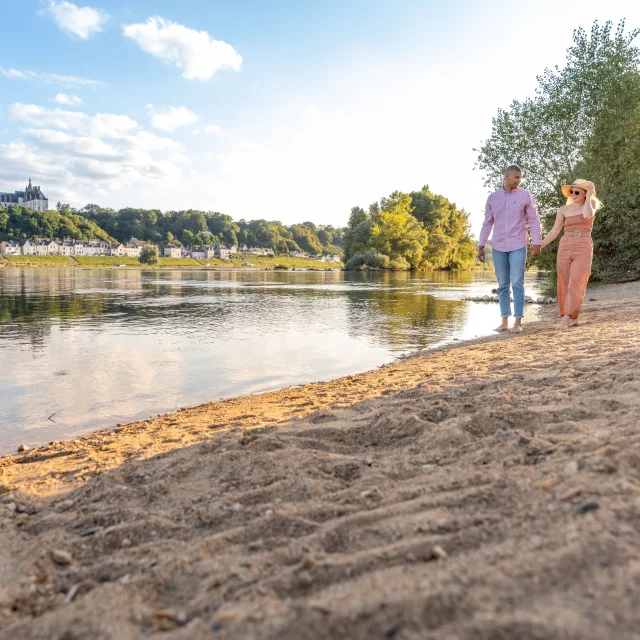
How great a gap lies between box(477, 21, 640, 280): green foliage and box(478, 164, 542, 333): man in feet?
49.9

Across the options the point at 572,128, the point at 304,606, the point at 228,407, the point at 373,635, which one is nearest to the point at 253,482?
the point at 304,606

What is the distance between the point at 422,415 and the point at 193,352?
6606 millimetres

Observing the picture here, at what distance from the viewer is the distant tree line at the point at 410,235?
73.2m

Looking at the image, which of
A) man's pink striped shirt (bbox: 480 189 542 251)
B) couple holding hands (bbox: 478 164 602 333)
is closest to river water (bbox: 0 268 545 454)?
couple holding hands (bbox: 478 164 602 333)

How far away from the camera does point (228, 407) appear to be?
5.91 metres

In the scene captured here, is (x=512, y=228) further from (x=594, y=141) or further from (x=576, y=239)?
(x=594, y=141)

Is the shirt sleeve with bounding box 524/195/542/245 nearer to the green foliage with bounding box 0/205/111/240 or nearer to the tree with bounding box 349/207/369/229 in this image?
the tree with bounding box 349/207/369/229

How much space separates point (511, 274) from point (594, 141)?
1713 cm

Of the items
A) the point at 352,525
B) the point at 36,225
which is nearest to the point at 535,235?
the point at 352,525

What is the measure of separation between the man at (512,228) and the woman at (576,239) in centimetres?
45

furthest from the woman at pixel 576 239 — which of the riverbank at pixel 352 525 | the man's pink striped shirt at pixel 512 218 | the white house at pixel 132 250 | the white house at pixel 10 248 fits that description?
the white house at pixel 132 250

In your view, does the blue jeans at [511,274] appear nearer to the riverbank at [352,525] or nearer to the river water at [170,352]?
the river water at [170,352]

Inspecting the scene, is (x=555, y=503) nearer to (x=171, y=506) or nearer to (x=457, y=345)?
(x=171, y=506)

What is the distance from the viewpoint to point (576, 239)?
8.73 meters
